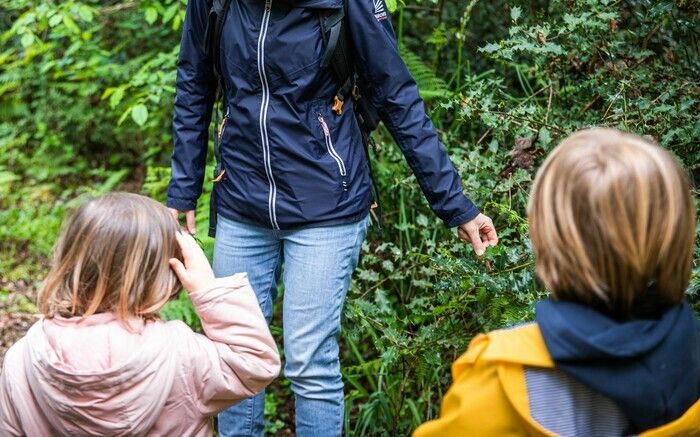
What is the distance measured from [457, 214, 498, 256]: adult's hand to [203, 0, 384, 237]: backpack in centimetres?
40

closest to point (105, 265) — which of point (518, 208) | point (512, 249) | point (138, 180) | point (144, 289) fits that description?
point (144, 289)

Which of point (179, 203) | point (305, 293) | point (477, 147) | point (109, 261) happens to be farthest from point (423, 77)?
point (109, 261)

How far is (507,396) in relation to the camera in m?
1.74

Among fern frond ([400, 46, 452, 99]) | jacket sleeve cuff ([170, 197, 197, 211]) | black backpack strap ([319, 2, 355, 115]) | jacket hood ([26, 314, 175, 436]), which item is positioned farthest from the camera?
fern frond ([400, 46, 452, 99])

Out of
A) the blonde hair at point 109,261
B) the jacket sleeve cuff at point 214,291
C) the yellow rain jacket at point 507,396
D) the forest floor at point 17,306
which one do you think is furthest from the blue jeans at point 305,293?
the forest floor at point 17,306

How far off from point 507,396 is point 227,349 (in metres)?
0.89

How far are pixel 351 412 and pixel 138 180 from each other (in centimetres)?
398

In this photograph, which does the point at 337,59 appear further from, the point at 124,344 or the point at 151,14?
the point at 151,14

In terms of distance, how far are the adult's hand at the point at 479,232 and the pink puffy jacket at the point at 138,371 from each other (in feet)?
2.87

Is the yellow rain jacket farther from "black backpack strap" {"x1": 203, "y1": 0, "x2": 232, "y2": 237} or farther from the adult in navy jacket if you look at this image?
"black backpack strap" {"x1": 203, "y1": 0, "x2": 232, "y2": 237}

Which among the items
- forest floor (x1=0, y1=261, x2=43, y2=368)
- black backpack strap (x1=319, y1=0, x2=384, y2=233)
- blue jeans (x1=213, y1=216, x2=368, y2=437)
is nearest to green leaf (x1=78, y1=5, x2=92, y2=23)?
forest floor (x1=0, y1=261, x2=43, y2=368)

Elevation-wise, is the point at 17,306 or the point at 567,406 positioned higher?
the point at 567,406

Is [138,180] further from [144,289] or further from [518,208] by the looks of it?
[144,289]

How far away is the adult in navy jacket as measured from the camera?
2.70m
